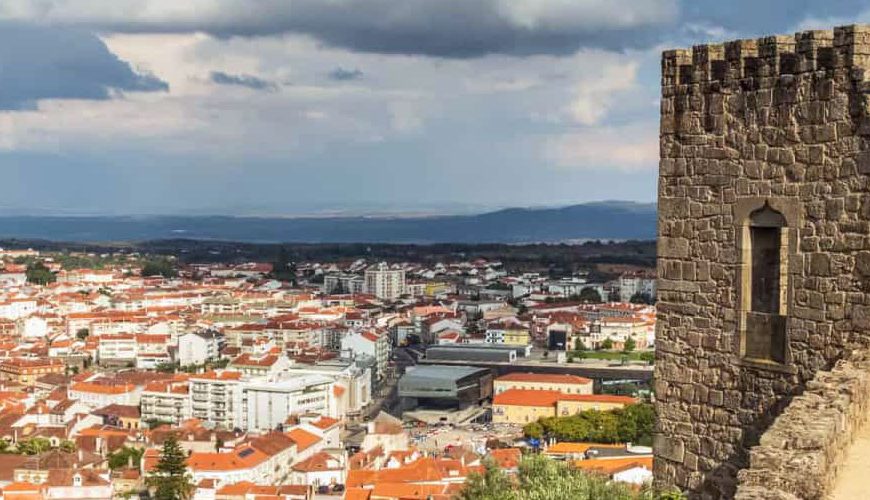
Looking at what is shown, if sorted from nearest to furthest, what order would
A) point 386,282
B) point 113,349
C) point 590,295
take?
point 113,349 → point 590,295 → point 386,282

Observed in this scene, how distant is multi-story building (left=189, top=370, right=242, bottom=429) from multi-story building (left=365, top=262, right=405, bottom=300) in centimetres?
6470

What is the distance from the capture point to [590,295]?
397 feet

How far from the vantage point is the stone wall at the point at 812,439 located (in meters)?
4.11

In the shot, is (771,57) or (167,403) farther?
(167,403)

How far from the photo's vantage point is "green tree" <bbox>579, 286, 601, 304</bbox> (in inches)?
4648

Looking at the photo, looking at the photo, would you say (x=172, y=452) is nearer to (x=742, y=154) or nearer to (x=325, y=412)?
(x=325, y=412)

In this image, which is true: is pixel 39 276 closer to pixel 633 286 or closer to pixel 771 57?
pixel 633 286

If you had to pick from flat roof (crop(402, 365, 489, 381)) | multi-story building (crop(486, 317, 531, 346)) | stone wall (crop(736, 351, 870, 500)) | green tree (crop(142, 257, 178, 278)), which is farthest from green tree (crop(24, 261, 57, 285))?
stone wall (crop(736, 351, 870, 500))

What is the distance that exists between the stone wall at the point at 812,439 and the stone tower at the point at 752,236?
0.38m

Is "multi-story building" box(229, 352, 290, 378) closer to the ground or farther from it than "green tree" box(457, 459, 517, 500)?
closer to the ground

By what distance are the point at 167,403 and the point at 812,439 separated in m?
65.3

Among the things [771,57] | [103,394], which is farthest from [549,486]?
[103,394]

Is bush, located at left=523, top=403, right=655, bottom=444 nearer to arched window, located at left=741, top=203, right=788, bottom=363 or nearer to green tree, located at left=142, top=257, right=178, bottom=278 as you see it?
arched window, located at left=741, top=203, right=788, bottom=363

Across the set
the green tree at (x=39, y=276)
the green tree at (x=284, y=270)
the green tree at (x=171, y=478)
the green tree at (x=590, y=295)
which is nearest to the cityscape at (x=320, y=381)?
the green tree at (x=590, y=295)
